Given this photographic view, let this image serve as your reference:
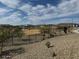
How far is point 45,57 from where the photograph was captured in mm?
16719

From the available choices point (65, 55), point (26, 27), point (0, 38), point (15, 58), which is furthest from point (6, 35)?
point (26, 27)

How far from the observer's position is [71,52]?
16516 mm

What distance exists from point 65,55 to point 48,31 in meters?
37.2

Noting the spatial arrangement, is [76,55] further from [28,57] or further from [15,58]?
[15,58]

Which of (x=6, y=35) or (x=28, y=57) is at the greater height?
(x=6, y=35)

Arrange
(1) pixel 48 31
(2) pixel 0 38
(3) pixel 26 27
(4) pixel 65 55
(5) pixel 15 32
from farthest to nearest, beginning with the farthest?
(3) pixel 26 27
(1) pixel 48 31
(5) pixel 15 32
(2) pixel 0 38
(4) pixel 65 55

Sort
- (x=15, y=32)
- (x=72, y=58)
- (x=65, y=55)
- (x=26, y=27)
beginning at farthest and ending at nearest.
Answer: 1. (x=26, y=27)
2. (x=15, y=32)
3. (x=65, y=55)
4. (x=72, y=58)

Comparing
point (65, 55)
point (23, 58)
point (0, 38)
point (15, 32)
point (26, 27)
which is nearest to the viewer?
point (65, 55)

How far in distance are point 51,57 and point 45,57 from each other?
1.93 ft

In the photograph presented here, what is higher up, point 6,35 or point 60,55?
point 6,35

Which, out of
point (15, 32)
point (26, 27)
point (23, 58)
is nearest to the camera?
point (23, 58)

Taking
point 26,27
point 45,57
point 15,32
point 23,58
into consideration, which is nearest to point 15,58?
point 23,58

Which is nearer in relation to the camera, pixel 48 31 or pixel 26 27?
pixel 48 31

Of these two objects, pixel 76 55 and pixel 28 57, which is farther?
pixel 28 57
